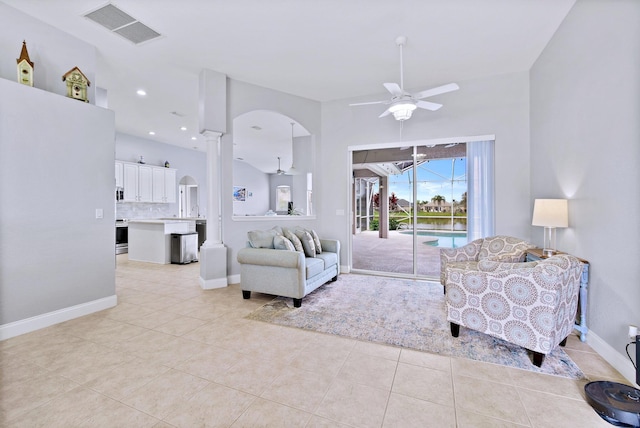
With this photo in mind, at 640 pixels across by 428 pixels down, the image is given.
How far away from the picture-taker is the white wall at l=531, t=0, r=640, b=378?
2.00 m

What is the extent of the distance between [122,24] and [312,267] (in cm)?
355

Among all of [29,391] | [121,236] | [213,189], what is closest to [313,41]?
[213,189]

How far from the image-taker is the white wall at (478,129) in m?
4.14

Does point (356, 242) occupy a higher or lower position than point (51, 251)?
lower

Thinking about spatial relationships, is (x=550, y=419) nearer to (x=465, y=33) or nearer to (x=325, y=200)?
(x=465, y=33)

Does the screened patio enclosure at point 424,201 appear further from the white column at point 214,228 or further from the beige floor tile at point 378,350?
the beige floor tile at point 378,350

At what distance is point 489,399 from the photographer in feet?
5.85

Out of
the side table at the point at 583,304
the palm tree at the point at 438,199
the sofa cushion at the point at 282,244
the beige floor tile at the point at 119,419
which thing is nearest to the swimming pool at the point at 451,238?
the palm tree at the point at 438,199

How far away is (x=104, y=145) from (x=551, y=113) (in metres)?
5.49

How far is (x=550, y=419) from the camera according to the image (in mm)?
1602

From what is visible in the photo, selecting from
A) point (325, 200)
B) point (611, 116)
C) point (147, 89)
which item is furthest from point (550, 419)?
point (147, 89)

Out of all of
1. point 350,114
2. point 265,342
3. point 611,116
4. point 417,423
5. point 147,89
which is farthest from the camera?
point 350,114

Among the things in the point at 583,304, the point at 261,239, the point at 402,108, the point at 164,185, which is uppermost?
the point at 402,108

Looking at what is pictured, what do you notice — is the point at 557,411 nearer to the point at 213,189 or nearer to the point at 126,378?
the point at 126,378
